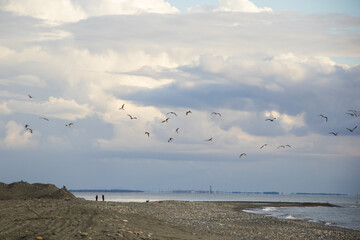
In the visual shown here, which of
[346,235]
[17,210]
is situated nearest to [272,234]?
[346,235]

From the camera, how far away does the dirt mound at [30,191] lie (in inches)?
2221

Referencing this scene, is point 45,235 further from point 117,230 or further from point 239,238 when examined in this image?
point 239,238

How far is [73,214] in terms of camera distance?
30984mm

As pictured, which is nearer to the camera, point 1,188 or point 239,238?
point 239,238

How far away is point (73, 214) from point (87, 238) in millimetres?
8904

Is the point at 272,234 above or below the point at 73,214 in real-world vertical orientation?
below

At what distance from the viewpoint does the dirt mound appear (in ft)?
185

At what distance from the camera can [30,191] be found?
196ft

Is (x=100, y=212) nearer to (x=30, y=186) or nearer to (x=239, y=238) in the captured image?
(x=239, y=238)

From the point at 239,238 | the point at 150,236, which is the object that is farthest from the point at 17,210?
the point at 239,238

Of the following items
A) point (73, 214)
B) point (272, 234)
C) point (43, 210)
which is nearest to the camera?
point (73, 214)

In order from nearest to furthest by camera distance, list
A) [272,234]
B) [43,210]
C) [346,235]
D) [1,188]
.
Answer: [43,210] → [272,234] → [346,235] → [1,188]

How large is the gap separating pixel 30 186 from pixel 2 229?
3849 cm

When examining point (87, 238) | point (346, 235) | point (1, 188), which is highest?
point (1, 188)
